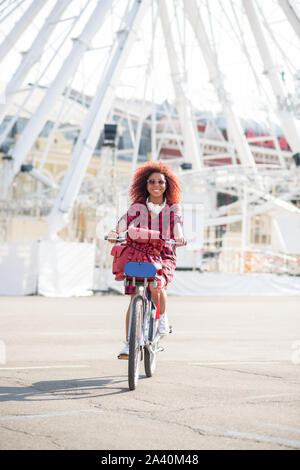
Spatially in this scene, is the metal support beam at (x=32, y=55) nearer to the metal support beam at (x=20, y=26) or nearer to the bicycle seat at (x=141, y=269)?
A: the metal support beam at (x=20, y=26)

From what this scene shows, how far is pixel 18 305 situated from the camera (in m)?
17.7

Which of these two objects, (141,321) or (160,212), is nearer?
(141,321)

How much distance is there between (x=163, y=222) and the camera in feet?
20.6

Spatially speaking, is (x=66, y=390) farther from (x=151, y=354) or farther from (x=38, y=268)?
(x=38, y=268)

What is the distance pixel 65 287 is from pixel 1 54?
30.5 feet

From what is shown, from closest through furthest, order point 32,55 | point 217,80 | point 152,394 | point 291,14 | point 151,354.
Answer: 1. point 152,394
2. point 151,354
3. point 291,14
4. point 32,55
5. point 217,80

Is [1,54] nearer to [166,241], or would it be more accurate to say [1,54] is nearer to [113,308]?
[113,308]

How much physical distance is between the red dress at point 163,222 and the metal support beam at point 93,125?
18.8 metres

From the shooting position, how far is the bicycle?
17.9 ft

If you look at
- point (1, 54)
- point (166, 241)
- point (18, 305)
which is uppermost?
point (1, 54)

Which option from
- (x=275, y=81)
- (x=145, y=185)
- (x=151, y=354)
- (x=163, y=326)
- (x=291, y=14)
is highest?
(x=291, y=14)

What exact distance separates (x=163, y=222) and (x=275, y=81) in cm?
2538

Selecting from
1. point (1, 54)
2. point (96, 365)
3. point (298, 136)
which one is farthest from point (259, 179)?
point (96, 365)

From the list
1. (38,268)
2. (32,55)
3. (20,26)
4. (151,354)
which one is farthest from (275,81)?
(151,354)
